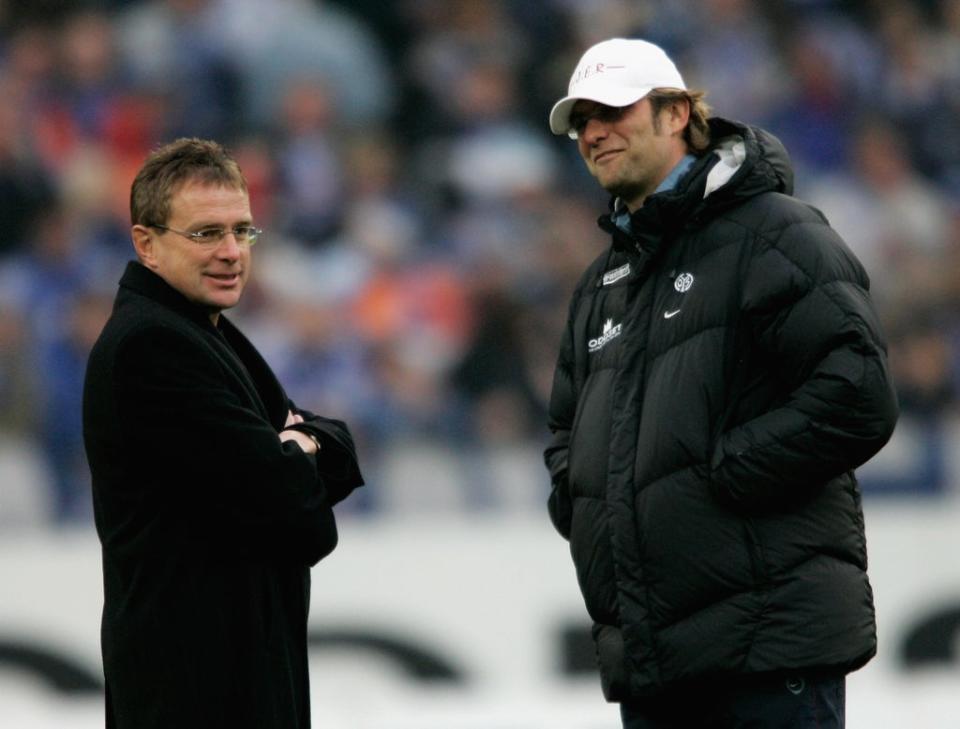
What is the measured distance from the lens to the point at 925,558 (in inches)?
263

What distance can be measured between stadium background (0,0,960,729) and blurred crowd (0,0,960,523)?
0.01 m

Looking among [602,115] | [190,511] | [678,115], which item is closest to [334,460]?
[190,511]

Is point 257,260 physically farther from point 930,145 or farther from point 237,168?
point 237,168

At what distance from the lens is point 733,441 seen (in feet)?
9.27

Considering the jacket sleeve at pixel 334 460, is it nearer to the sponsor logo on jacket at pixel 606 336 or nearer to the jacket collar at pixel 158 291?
the jacket collar at pixel 158 291

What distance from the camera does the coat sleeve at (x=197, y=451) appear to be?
8.89 feet

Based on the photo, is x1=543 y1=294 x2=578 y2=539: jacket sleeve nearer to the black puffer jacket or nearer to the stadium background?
the black puffer jacket

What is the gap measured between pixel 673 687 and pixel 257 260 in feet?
15.2

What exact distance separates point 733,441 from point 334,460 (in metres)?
0.70

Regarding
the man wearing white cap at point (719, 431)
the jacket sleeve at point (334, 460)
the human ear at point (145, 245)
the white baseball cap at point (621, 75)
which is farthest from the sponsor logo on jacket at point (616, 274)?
the human ear at point (145, 245)

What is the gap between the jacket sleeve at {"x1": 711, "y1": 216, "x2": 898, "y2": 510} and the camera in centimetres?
279

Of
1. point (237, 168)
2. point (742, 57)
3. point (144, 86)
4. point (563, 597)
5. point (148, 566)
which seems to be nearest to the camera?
point (148, 566)

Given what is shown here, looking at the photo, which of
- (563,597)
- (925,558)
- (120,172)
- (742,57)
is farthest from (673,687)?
(742,57)

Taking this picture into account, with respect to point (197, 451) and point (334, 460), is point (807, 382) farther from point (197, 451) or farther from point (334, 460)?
point (197, 451)
